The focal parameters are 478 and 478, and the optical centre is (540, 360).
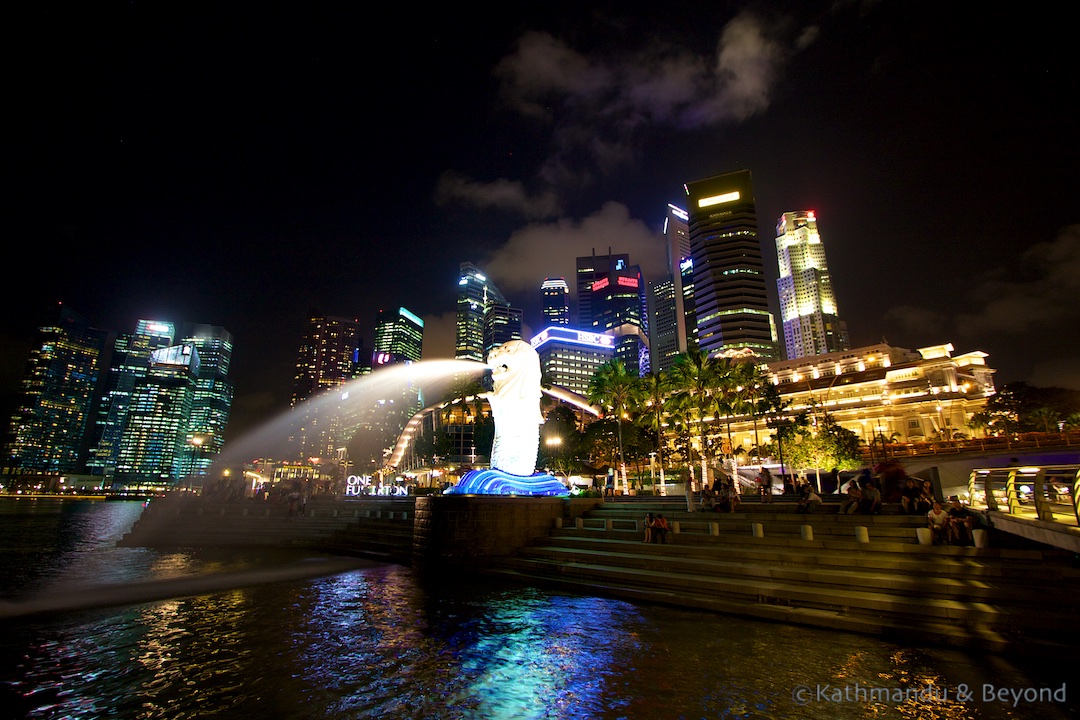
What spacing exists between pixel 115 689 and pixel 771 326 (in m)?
173

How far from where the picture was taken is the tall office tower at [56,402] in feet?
501

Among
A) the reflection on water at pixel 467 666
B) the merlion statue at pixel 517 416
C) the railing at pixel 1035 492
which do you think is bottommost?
the reflection on water at pixel 467 666

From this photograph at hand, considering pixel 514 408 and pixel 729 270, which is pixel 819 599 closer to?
pixel 514 408

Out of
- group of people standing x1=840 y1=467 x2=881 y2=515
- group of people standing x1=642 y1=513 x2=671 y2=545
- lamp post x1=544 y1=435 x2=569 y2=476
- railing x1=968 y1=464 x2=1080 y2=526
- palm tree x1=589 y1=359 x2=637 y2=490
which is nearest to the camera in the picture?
railing x1=968 y1=464 x2=1080 y2=526

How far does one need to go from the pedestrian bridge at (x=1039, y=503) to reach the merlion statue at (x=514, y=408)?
1546 centimetres

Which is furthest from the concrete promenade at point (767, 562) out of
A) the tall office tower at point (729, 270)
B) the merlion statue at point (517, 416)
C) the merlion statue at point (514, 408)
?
the tall office tower at point (729, 270)

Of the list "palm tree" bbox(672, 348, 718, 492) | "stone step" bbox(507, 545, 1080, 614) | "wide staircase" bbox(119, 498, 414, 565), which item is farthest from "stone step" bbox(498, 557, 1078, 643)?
"palm tree" bbox(672, 348, 718, 492)

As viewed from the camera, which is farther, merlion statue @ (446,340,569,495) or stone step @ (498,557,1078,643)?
merlion statue @ (446,340,569,495)

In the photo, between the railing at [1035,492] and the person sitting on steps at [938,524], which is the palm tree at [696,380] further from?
the person sitting on steps at [938,524]

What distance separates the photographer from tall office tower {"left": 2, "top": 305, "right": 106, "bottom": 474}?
153 meters

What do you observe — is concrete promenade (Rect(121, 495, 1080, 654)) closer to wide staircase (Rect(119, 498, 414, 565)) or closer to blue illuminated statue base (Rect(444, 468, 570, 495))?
wide staircase (Rect(119, 498, 414, 565))

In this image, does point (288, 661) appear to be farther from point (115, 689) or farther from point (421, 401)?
point (421, 401)

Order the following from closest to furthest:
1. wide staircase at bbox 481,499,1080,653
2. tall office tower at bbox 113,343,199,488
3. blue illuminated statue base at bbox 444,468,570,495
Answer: wide staircase at bbox 481,499,1080,653, blue illuminated statue base at bbox 444,468,570,495, tall office tower at bbox 113,343,199,488

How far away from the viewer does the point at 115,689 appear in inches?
282
